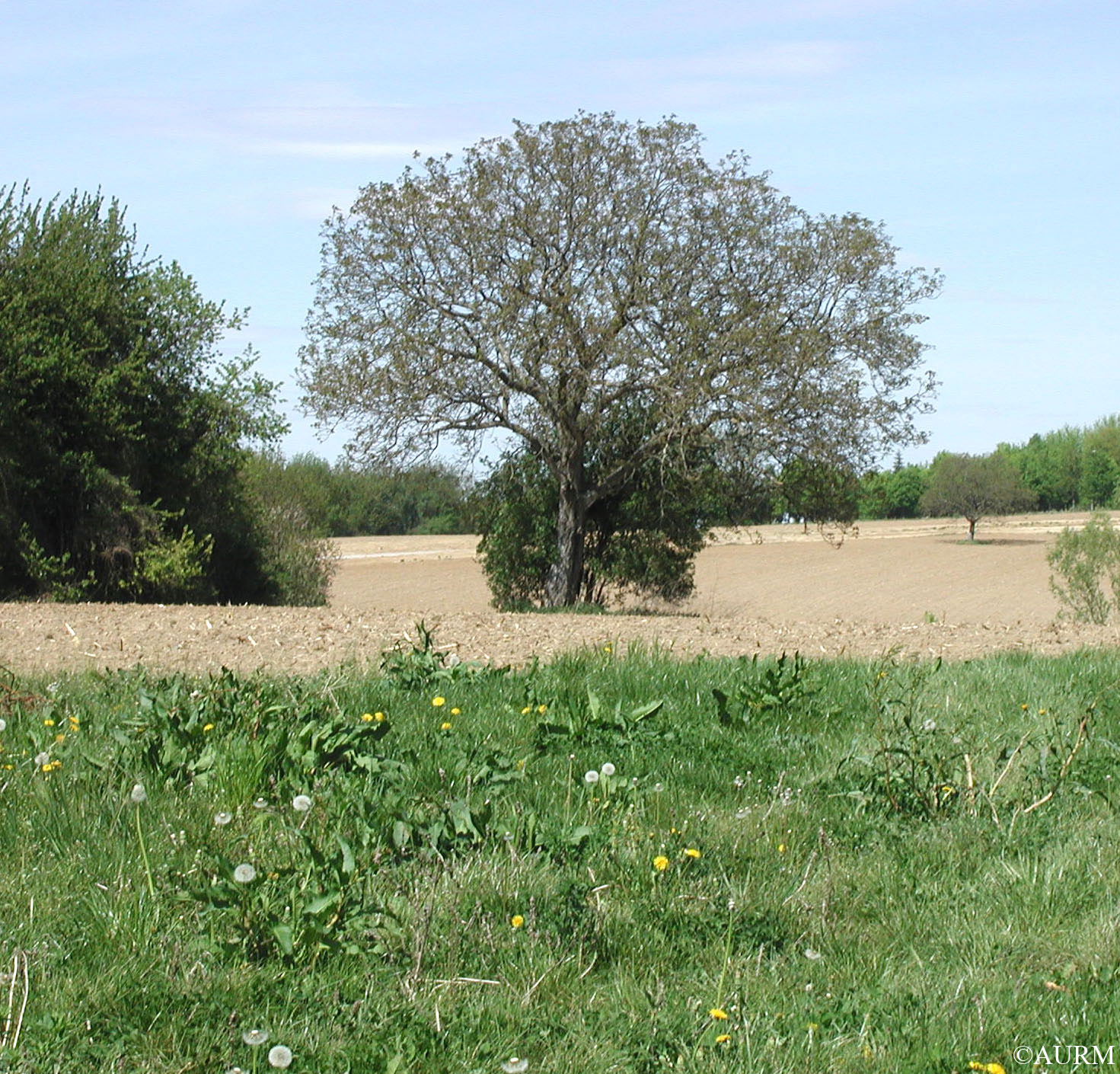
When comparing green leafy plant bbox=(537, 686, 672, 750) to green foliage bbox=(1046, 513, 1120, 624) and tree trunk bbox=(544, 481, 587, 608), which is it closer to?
tree trunk bbox=(544, 481, 587, 608)

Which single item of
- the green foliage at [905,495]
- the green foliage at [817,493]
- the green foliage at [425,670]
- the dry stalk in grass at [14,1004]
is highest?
the green foliage at [905,495]

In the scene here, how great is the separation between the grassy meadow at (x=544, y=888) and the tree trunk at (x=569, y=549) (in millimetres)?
14780

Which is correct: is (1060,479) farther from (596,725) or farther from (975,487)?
(596,725)

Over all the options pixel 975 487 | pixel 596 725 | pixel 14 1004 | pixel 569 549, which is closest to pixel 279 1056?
pixel 14 1004

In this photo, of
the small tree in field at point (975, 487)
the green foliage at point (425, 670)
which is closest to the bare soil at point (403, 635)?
the green foliage at point (425, 670)

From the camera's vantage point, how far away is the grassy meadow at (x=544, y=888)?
262cm

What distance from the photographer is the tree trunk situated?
20.1 m

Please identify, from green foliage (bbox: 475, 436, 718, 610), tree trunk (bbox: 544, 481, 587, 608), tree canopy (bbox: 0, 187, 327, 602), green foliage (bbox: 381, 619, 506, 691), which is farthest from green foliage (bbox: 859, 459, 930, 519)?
green foliage (bbox: 381, 619, 506, 691)

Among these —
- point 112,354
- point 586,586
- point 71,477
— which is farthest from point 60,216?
point 586,586

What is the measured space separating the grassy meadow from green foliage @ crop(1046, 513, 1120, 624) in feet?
83.8

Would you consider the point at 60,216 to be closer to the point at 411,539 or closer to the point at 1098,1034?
the point at 1098,1034

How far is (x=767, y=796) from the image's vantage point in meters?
4.29

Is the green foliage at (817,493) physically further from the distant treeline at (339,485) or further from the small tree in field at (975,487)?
the small tree in field at (975,487)

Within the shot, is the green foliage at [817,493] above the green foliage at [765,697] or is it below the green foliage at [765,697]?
above
